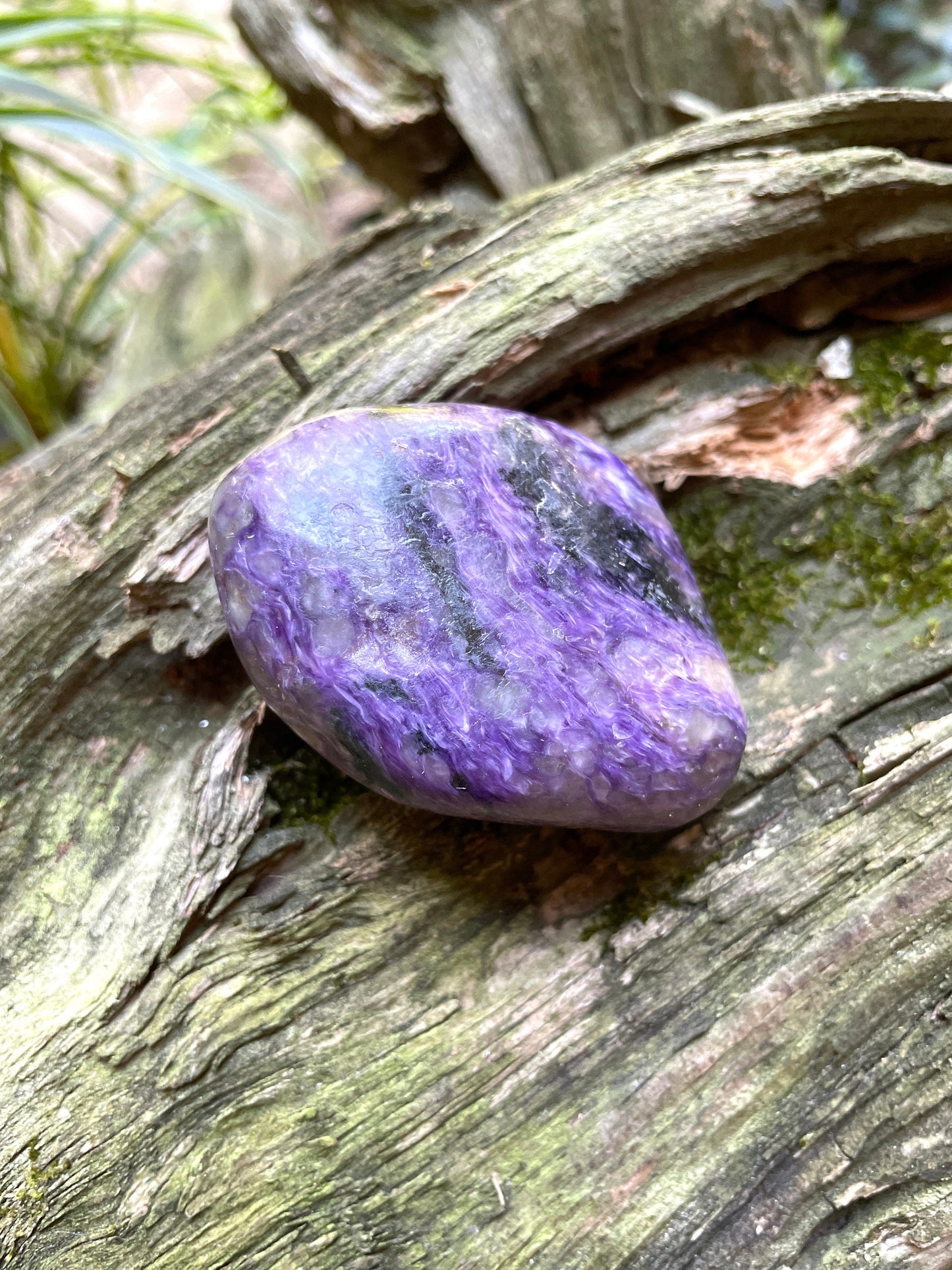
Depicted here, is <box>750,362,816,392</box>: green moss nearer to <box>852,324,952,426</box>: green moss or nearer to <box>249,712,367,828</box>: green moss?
<box>852,324,952,426</box>: green moss

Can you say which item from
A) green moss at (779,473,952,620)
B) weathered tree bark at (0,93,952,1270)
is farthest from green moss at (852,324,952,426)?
green moss at (779,473,952,620)

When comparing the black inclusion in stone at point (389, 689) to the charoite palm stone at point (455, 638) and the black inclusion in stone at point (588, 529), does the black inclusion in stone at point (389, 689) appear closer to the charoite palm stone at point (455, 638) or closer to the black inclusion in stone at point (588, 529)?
the charoite palm stone at point (455, 638)

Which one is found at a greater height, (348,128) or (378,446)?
(348,128)

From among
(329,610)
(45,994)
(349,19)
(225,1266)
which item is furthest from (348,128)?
(225,1266)

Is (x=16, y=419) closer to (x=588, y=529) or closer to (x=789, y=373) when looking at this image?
(x=588, y=529)

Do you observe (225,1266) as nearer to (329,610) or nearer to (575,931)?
(575,931)

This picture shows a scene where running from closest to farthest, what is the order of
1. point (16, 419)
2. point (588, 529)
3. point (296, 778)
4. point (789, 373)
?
point (588, 529) < point (296, 778) < point (789, 373) < point (16, 419)

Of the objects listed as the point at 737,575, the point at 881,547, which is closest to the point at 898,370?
the point at 881,547
